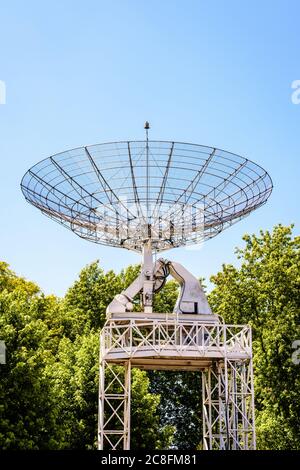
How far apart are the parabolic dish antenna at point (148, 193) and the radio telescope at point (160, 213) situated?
0.15ft

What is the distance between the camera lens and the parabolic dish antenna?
29.3 metres

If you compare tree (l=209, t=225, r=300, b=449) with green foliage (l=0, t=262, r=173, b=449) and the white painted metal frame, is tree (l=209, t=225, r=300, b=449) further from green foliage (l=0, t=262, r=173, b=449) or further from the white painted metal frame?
the white painted metal frame

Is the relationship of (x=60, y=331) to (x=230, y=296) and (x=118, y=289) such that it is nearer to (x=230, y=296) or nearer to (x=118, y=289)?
(x=118, y=289)

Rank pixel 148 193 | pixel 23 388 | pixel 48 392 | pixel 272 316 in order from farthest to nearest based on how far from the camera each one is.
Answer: pixel 272 316
pixel 48 392
pixel 23 388
pixel 148 193

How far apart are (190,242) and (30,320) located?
10201 mm

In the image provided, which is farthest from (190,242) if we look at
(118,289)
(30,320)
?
(118,289)

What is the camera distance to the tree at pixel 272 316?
39.7 metres

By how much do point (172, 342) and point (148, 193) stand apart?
7003 mm

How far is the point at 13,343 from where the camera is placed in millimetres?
33656

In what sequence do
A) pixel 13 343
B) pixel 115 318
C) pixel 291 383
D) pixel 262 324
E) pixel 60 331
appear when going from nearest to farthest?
1. pixel 115 318
2. pixel 13 343
3. pixel 291 383
4. pixel 262 324
5. pixel 60 331

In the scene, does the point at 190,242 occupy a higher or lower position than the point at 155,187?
lower

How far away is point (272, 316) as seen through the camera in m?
41.7

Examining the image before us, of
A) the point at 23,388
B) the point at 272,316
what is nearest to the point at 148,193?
the point at 23,388

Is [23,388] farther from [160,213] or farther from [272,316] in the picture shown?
[272,316]
